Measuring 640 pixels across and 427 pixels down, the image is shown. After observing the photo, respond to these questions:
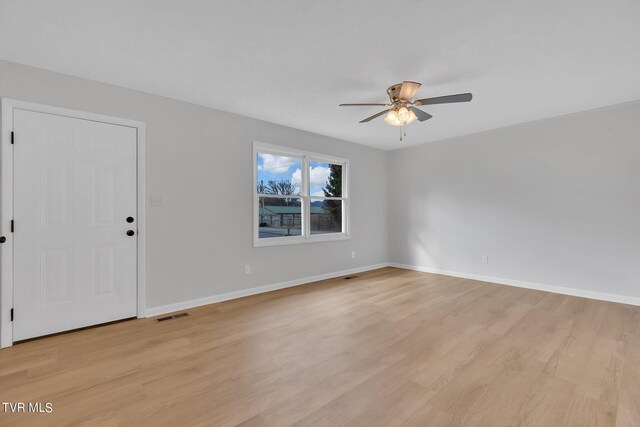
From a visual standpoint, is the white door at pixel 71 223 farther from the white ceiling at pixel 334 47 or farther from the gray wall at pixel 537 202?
the gray wall at pixel 537 202

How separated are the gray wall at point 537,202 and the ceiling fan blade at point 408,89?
2657mm

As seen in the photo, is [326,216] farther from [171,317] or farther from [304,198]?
[171,317]

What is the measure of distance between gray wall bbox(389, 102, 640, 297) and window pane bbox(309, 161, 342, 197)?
1.56m

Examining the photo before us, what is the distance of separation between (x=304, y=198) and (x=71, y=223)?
117 inches

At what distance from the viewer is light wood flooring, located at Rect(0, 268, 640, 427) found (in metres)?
1.65

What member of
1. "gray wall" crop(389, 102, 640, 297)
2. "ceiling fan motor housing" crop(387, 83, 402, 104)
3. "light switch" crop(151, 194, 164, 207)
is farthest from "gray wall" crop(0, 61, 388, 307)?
"gray wall" crop(389, 102, 640, 297)

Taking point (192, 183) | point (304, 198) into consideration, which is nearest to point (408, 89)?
point (304, 198)

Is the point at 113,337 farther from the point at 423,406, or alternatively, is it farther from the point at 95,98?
the point at 423,406

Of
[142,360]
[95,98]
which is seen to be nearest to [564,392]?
[142,360]

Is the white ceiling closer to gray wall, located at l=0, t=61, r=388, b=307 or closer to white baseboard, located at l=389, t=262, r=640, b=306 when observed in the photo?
gray wall, located at l=0, t=61, r=388, b=307

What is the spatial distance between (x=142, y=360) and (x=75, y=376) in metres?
0.41

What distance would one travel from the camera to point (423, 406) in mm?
1704

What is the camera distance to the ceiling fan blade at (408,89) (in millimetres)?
2721

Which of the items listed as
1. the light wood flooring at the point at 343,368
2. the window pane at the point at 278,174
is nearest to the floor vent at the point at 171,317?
the light wood flooring at the point at 343,368
